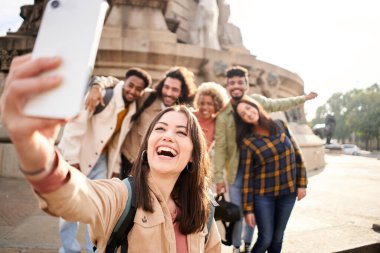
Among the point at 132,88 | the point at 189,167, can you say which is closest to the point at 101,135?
the point at 132,88

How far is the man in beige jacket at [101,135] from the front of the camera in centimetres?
267

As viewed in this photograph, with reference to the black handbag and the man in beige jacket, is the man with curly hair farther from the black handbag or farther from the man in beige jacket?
the black handbag

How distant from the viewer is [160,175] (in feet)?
4.95

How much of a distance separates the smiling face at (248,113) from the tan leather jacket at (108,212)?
1451 millimetres

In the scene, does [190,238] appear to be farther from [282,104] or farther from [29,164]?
[282,104]

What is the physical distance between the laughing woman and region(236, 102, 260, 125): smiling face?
114cm

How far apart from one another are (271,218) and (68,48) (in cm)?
248

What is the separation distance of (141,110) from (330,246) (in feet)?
8.22

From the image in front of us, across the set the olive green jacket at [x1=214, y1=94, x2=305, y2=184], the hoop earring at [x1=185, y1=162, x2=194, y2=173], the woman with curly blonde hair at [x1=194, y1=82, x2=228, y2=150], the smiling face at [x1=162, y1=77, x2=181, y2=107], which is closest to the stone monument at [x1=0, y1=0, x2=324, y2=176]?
the smiling face at [x1=162, y1=77, x2=181, y2=107]

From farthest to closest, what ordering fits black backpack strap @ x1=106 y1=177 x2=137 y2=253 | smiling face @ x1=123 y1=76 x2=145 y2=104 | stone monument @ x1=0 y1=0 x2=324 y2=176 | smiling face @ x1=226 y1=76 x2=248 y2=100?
stone monument @ x1=0 y1=0 x2=324 y2=176, smiling face @ x1=226 y1=76 x2=248 y2=100, smiling face @ x1=123 y1=76 x2=145 y2=104, black backpack strap @ x1=106 y1=177 x2=137 y2=253

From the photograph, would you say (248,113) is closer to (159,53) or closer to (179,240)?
(179,240)

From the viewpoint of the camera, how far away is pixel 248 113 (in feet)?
9.09

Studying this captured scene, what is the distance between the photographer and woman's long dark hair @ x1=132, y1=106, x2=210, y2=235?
146 centimetres

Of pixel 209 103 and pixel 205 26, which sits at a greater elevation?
pixel 205 26
